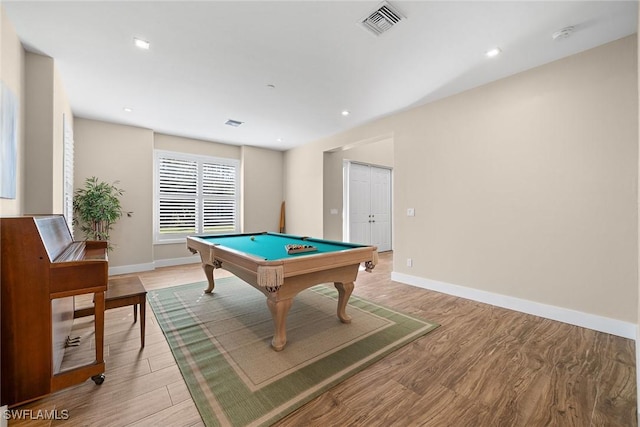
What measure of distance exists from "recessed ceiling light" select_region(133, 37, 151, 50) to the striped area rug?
2656mm

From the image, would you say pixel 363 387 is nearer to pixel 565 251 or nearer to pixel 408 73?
Answer: pixel 565 251

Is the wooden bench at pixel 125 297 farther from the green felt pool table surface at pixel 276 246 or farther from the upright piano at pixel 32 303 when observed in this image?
the green felt pool table surface at pixel 276 246

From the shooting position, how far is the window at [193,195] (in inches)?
206

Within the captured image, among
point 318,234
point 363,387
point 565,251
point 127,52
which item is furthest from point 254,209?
point 565,251

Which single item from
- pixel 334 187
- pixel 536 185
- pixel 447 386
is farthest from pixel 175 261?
pixel 536 185

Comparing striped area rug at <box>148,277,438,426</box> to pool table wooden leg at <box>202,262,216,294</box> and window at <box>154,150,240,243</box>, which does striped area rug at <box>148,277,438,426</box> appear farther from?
window at <box>154,150,240,243</box>

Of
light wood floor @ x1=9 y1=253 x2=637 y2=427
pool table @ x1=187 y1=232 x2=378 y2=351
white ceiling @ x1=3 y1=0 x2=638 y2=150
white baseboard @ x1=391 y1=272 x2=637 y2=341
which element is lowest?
light wood floor @ x1=9 y1=253 x2=637 y2=427

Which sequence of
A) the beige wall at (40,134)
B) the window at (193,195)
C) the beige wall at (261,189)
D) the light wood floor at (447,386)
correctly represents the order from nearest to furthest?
the light wood floor at (447,386)
the beige wall at (40,134)
the window at (193,195)
the beige wall at (261,189)

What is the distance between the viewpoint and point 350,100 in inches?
142

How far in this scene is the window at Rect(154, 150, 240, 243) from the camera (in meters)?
5.23

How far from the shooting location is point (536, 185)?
2.81 m

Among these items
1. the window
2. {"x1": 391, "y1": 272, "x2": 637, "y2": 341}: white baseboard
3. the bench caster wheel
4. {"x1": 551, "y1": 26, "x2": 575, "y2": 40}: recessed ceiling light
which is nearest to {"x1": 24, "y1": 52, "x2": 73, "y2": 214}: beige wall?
the bench caster wheel

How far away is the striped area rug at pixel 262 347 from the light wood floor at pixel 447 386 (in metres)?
0.09

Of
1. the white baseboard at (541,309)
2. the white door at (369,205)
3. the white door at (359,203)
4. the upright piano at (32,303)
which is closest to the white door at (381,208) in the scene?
the white door at (369,205)
